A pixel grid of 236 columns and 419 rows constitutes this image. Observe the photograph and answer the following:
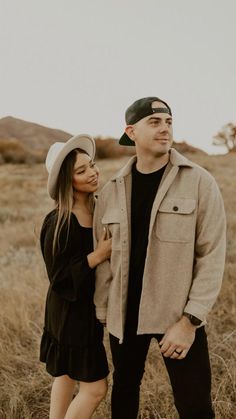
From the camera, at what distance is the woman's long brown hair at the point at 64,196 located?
2453 mm

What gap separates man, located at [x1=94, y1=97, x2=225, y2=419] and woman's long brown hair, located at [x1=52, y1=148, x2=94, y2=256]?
167mm

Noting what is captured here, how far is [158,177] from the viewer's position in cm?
242

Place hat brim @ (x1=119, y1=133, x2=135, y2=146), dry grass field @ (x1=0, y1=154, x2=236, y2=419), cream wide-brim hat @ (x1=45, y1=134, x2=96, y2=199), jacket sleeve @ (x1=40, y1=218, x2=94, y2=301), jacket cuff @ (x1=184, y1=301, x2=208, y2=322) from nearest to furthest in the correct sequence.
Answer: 1. jacket cuff @ (x1=184, y1=301, x2=208, y2=322)
2. jacket sleeve @ (x1=40, y1=218, x2=94, y2=301)
3. cream wide-brim hat @ (x1=45, y1=134, x2=96, y2=199)
4. hat brim @ (x1=119, y1=133, x2=135, y2=146)
5. dry grass field @ (x1=0, y1=154, x2=236, y2=419)

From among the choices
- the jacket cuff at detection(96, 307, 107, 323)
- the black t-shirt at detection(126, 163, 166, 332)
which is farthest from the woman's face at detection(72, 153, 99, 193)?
the jacket cuff at detection(96, 307, 107, 323)

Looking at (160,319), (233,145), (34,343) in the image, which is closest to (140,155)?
(160,319)

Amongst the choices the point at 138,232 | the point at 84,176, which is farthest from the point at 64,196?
the point at 138,232

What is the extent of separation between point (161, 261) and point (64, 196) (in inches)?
27.3

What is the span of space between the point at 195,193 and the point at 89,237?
686 millimetres

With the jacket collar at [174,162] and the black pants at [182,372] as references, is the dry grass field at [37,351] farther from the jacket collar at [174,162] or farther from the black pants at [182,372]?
the jacket collar at [174,162]

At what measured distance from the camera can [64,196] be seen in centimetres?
259

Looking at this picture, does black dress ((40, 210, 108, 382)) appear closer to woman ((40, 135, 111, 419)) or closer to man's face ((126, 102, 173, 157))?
woman ((40, 135, 111, 419))

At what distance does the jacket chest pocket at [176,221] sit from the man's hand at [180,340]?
0.39 m

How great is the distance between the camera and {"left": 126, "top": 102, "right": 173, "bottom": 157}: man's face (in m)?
2.36

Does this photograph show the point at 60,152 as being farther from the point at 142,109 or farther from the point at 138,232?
the point at 138,232
